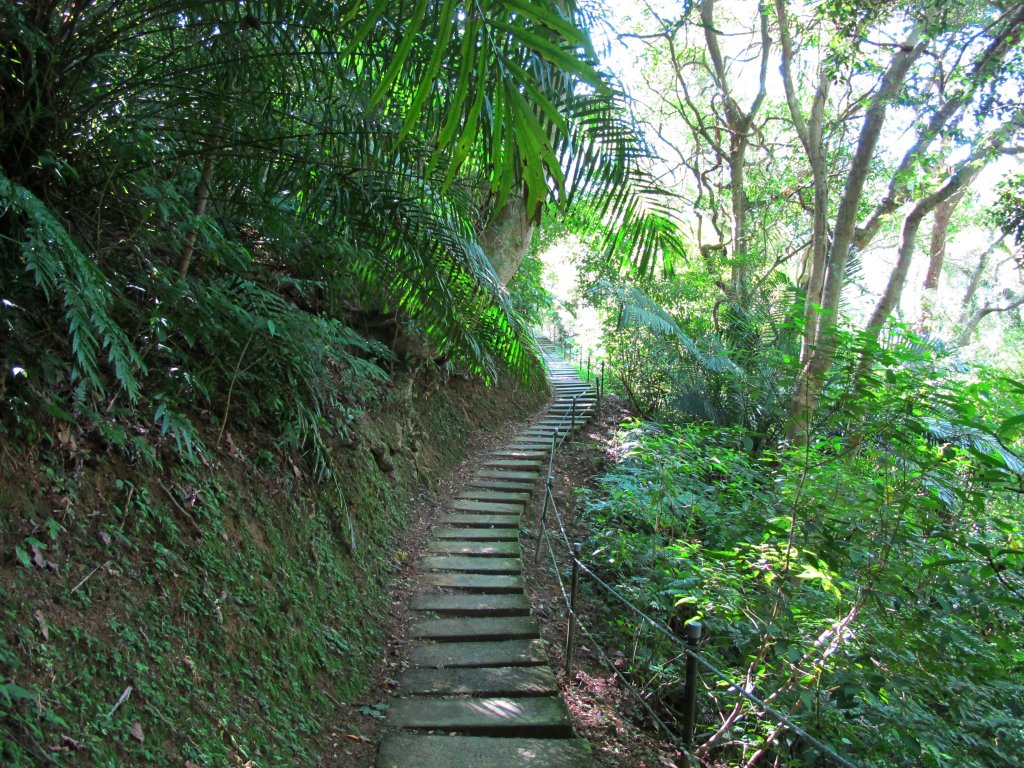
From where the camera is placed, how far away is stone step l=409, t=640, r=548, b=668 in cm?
394

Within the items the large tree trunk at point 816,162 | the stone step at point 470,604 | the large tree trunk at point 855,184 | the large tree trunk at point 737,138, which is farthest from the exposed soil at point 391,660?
the large tree trunk at point 737,138

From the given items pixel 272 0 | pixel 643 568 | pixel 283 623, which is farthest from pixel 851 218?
pixel 283 623

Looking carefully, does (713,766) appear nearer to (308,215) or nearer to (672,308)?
(308,215)

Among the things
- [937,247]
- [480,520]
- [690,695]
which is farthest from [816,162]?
[937,247]

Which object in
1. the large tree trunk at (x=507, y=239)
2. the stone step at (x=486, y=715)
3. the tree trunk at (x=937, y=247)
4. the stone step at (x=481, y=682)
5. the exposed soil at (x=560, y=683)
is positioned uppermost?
the tree trunk at (x=937, y=247)

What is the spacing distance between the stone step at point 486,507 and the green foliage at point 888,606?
97.3 inches

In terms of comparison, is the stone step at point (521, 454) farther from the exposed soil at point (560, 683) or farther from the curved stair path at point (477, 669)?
the curved stair path at point (477, 669)

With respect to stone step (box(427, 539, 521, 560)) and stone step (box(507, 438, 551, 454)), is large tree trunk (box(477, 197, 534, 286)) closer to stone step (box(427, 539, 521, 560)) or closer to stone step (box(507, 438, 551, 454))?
stone step (box(507, 438, 551, 454))

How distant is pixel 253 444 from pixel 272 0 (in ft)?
7.61

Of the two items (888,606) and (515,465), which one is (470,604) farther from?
(515,465)

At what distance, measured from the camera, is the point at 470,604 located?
4.64m

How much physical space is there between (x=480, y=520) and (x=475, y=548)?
65 cm

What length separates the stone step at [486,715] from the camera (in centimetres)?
327

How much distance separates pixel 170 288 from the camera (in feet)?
9.95
